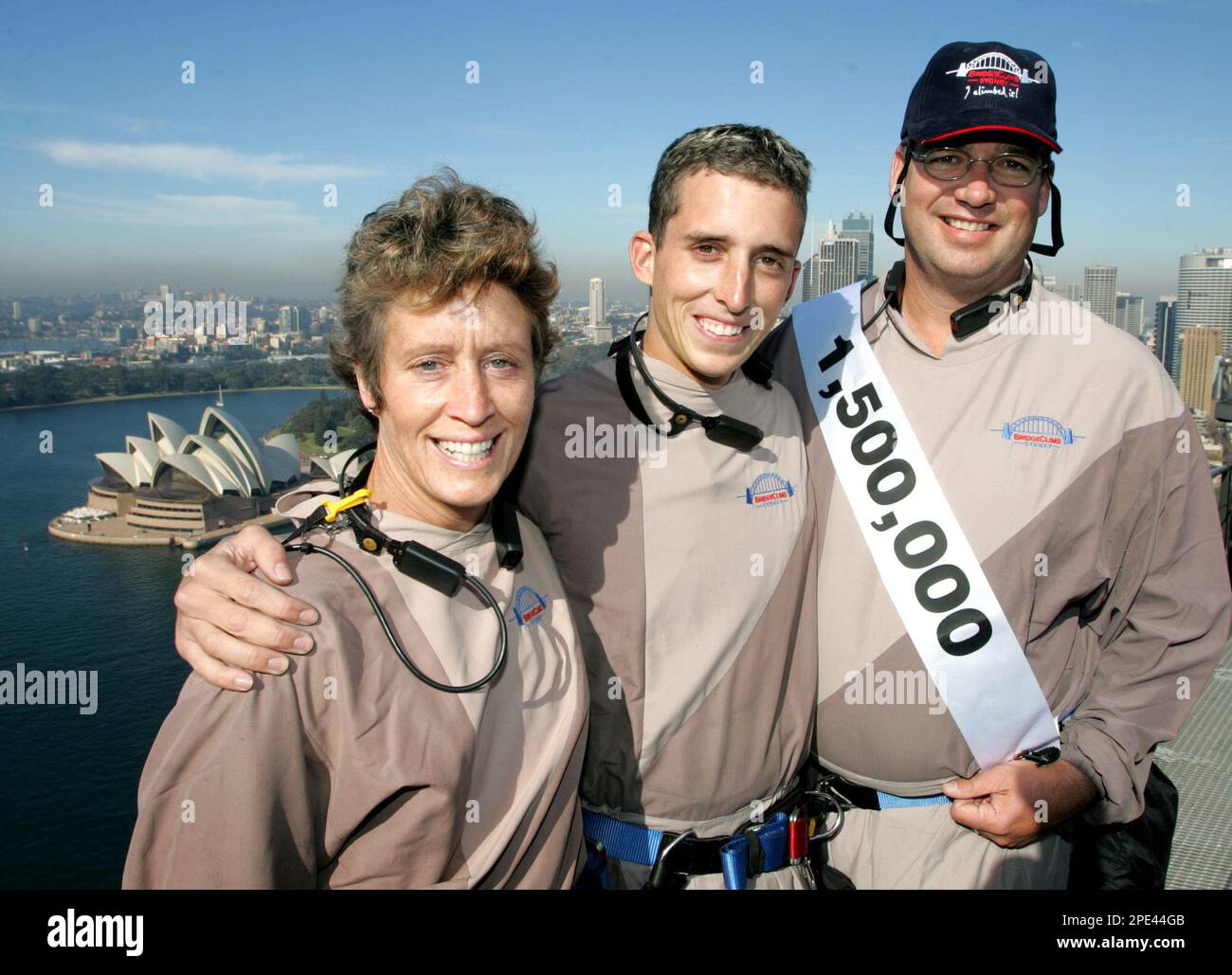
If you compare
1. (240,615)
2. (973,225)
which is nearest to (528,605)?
(240,615)

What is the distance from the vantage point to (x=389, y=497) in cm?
169

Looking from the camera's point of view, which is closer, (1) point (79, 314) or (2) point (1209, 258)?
(2) point (1209, 258)

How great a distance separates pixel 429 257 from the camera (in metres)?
1.54

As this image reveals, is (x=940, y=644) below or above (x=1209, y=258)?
below

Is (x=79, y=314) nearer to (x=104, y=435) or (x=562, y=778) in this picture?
(x=104, y=435)

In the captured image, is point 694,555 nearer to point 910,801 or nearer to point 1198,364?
point 910,801

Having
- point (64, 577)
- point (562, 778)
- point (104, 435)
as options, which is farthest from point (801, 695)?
point (104, 435)

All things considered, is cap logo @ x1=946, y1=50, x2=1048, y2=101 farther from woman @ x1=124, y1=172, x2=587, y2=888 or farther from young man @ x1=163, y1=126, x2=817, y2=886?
woman @ x1=124, y1=172, x2=587, y2=888

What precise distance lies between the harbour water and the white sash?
12.4 m

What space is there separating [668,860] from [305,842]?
0.83 metres

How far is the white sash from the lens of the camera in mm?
2111

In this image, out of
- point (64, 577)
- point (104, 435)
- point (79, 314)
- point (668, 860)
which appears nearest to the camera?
point (668, 860)

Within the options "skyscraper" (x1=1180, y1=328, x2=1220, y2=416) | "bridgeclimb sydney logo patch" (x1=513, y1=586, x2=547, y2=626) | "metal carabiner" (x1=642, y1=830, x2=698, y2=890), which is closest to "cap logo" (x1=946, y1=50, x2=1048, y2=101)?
"bridgeclimb sydney logo patch" (x1=513, y1=586, x2=547, y2=626)

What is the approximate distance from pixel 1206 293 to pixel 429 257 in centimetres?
5249
